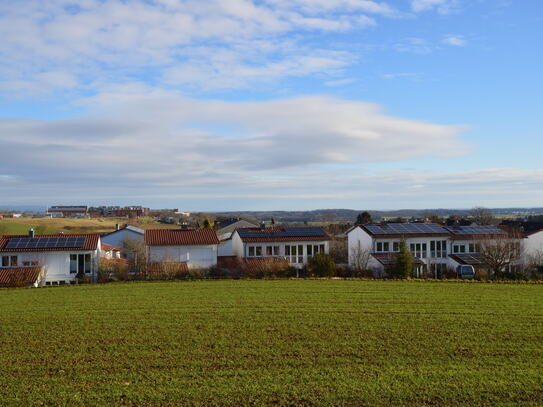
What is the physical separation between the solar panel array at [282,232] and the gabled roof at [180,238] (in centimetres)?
381

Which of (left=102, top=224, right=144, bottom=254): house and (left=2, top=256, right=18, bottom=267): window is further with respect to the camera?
(left=102, top=224, right=144, bottom=254): house

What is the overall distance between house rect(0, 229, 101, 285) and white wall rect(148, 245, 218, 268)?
212 inches

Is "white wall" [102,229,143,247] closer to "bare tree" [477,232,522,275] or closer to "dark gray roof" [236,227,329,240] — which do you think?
"dark gray roof" [236,227,329,240]

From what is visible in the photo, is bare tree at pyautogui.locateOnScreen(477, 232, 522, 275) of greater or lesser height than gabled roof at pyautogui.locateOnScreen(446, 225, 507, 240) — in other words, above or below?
below

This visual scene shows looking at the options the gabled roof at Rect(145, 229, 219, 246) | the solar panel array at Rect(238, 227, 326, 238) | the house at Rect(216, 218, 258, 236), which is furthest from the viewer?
the house at Rect(216, 218, 258, 236)

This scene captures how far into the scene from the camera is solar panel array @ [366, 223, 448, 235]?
48469mm

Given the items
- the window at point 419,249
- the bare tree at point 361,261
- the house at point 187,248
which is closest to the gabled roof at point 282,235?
the house at point 187,248

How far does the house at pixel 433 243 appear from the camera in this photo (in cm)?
4750

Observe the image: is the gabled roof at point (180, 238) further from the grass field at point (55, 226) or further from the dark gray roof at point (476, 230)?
the grass field at point (55, 226)

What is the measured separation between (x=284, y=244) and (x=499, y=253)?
1926cm

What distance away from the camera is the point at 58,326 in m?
19.8

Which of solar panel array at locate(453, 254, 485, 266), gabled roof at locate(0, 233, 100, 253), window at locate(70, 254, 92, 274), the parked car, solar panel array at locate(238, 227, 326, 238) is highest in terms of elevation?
solar panel array at locate(238, 227, 326, 238)

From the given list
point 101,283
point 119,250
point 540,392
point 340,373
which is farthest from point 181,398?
point 119,250

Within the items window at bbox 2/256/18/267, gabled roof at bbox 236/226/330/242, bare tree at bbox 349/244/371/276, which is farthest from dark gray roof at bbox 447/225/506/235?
window at bbox 2/256/18/267
